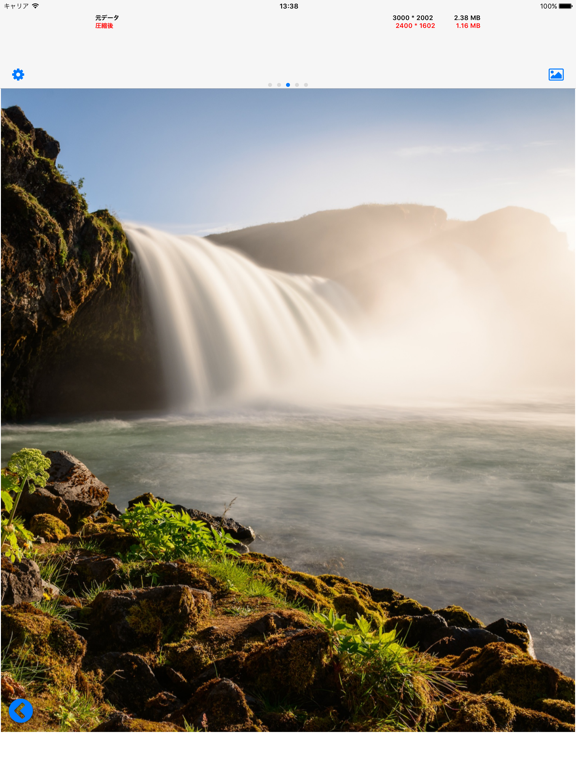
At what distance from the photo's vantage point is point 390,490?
9133mm

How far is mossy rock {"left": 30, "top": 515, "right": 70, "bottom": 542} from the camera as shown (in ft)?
17.6

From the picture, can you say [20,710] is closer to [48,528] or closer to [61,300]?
[48,528]

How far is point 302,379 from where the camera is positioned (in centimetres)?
2391

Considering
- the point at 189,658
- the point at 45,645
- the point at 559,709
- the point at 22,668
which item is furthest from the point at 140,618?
the point at 559,709

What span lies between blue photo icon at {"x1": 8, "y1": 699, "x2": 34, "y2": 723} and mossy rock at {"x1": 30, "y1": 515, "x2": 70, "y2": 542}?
3.52 m

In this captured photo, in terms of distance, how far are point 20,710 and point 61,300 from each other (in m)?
14.1

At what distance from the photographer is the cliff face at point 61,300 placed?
42.1ft

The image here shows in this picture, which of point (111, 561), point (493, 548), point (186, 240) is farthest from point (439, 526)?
point (186, 240)

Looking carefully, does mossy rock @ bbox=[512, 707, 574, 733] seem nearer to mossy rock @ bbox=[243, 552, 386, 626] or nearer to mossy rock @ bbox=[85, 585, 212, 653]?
mossy rock @ bbox=[243, 552, 386, 626]

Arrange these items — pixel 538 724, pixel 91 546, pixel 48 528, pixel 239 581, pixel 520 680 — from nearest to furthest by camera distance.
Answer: pixel 538 724, pixel 520 680, pixel 239 581, pixel 91 546, pixel 48 528

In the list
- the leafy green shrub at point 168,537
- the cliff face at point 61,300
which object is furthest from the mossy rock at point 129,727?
the cliff face at point 61,300

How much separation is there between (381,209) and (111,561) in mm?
54851

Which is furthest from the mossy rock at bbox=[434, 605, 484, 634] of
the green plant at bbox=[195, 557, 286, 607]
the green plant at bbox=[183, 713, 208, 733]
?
the green plant at bbox=[183, 713, 208, 733]

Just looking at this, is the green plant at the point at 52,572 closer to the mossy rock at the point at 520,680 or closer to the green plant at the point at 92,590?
the green plant at the point at 92,590
